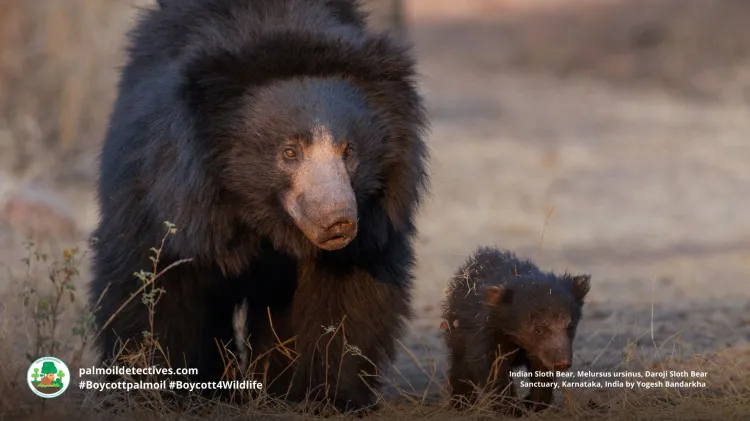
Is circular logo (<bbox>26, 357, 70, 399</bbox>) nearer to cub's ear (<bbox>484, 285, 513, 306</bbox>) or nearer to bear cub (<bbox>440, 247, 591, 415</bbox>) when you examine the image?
bear cub (<bbox>440, 247, 591, 415</bbox>)

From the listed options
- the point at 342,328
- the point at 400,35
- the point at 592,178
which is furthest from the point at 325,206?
the point at 592,178

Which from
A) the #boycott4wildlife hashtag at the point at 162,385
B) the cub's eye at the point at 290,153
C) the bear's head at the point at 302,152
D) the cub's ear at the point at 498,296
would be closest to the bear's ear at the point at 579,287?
the cub's ear at the point at 498,296

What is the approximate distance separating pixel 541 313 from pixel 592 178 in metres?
8.03

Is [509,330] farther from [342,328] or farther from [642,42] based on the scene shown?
[642,42]

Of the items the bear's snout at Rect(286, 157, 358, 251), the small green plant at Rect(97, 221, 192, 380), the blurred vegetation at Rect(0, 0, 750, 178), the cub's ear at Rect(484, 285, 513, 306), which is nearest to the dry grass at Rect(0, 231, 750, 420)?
the small green plant at Rect(97, 221, 192, 380)

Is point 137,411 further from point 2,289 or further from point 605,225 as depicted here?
point 605,225

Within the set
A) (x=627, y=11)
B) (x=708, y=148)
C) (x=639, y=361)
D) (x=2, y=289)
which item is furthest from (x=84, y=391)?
(x=627, y=11)

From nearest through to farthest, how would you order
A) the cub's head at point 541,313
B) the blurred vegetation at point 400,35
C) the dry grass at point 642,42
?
the cub's head at point 541,313 < the blurred vegetation at point 400,35 < the dry grass at point 642,42

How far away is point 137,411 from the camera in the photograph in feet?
14.7

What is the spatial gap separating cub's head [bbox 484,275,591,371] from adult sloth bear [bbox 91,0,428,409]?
52cm

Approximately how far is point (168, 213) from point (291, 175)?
50 centimetres

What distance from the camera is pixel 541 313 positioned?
457cm

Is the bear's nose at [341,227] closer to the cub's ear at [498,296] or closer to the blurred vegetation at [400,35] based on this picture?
the cub's ear at [498,296]

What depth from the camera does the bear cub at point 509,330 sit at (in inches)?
179
